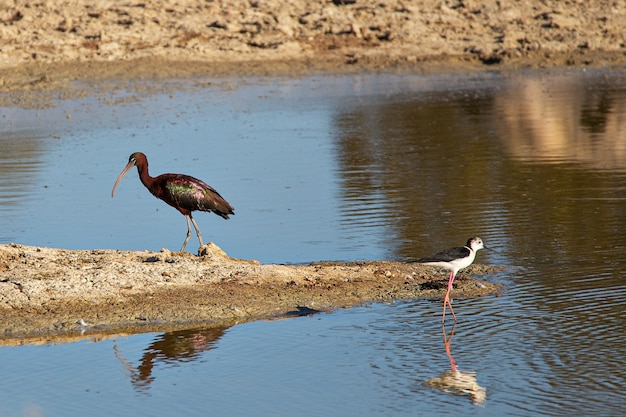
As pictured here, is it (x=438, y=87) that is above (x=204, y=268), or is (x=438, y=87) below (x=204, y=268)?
below

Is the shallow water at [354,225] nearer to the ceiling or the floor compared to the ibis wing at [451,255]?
nearer to the floor

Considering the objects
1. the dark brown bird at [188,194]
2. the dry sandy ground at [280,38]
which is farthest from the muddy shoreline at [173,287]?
the dry sandy ground at [280,38]

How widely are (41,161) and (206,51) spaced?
39.2 ft

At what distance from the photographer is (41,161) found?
18609 millimetres

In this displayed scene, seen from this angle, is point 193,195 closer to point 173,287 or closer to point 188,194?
point 188,194

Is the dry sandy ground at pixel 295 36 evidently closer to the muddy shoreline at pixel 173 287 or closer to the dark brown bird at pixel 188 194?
the dark brown bird at pixel 188 194

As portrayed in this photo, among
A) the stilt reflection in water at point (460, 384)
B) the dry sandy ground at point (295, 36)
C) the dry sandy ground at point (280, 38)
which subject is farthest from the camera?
the dry sandy ground at point (295, 36)

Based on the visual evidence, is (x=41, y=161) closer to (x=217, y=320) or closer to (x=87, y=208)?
(x=87, y=208)

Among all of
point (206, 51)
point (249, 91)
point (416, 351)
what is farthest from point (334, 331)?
point (206, 51)

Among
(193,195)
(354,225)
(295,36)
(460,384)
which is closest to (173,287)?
(193,195)

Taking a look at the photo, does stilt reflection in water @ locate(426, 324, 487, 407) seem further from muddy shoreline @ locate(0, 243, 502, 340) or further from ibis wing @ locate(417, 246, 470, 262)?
muddy shoreline @ locate(0, 243, 502, 340)

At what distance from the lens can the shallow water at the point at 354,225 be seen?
8.03 m

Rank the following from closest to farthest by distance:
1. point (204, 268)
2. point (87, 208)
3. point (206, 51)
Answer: point (204, 268) < point (87, 208) < point (206, 51)

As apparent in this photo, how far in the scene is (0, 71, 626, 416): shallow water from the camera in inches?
316
